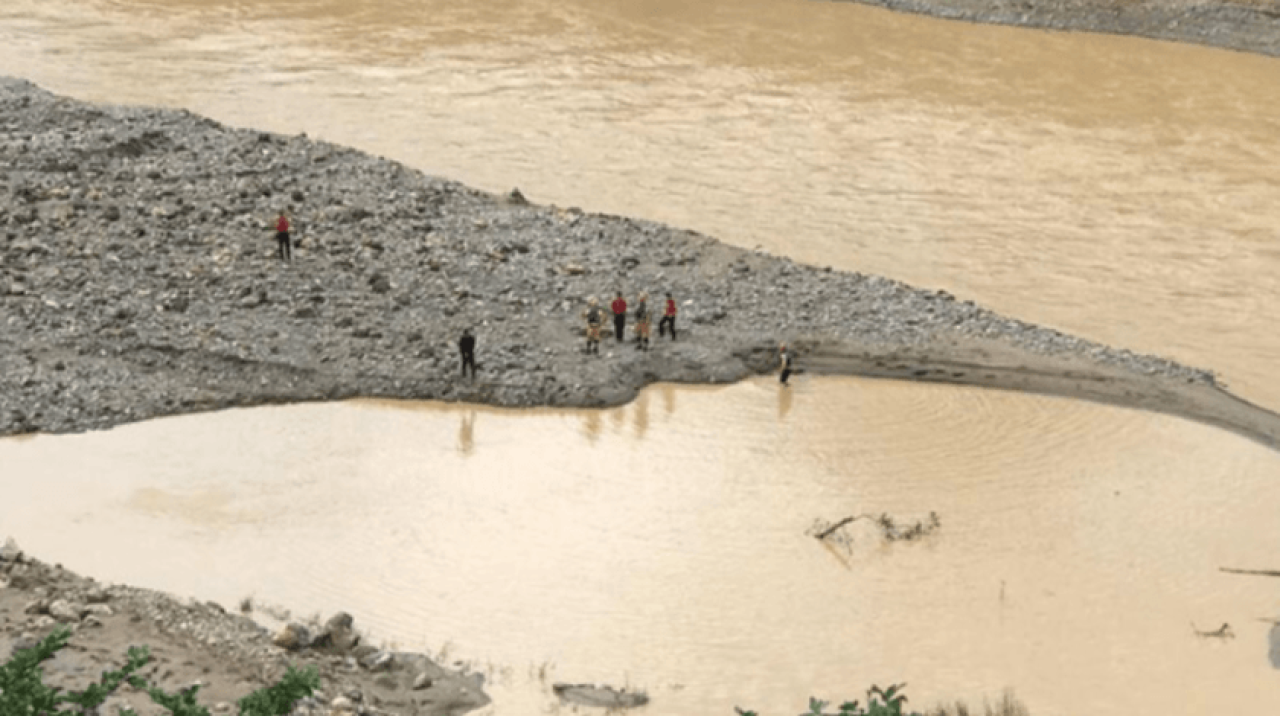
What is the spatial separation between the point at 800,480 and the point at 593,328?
4.32 m

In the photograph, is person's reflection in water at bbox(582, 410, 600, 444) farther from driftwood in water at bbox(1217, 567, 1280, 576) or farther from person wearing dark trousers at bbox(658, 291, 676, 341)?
driftwood in water at bbox(1217, 567, 1280, 576)

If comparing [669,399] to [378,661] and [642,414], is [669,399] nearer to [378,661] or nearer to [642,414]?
[642,414]

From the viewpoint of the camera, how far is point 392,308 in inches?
1168

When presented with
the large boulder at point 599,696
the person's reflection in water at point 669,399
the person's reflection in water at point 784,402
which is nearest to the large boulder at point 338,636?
the large boulder at point 599,696

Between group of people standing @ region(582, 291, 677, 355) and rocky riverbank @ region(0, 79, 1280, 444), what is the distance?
20 cm

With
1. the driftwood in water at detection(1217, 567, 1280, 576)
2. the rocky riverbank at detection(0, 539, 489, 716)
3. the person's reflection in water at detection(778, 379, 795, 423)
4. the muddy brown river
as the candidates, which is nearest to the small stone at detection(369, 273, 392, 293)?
the muddy brown river

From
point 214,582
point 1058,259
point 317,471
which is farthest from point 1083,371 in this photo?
point 214,582

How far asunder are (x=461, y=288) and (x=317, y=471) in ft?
18.5

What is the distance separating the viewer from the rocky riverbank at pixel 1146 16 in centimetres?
5350

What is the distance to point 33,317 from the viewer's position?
94.2 feet

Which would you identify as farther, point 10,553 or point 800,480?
point 800,480

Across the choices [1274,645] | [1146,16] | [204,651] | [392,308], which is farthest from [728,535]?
[1146,16]

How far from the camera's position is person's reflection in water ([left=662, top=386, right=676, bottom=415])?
91.1 ft

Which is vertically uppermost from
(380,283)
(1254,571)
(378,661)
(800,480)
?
(380,283)
